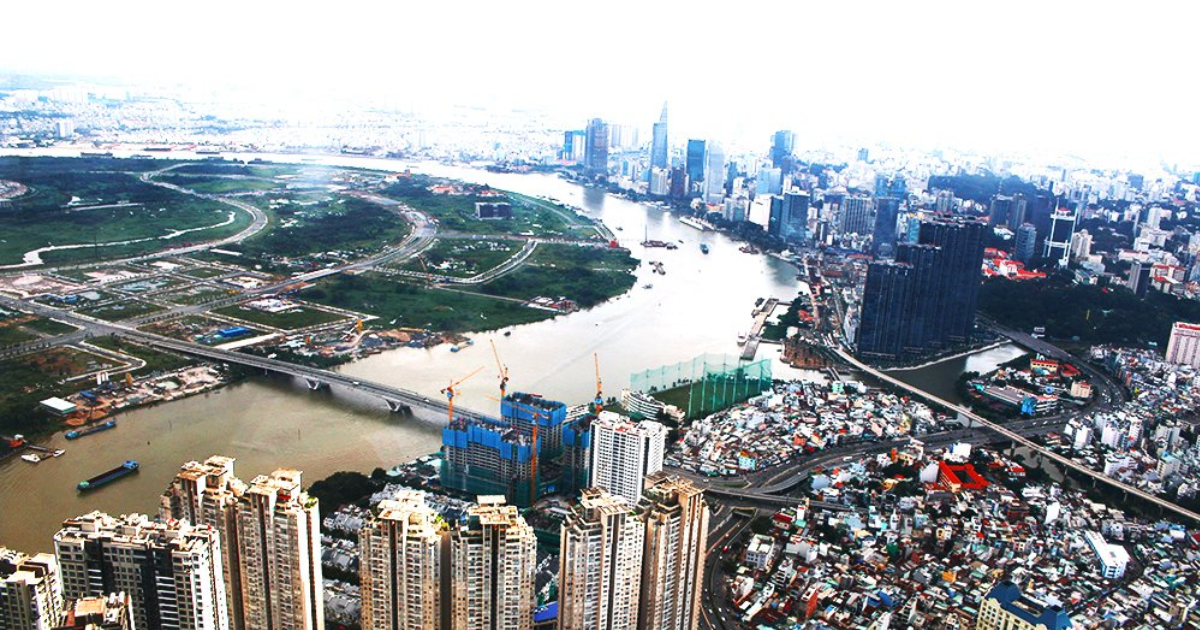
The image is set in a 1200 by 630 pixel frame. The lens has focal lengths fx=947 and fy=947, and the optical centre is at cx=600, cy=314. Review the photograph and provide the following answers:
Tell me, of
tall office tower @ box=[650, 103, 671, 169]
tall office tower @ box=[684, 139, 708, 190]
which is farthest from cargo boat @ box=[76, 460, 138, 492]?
tall office tower @ box=[650, 103, 671, 169]

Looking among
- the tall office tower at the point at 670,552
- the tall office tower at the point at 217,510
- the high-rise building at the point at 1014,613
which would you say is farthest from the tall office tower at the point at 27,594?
the high-rise building at the point at 1014,613

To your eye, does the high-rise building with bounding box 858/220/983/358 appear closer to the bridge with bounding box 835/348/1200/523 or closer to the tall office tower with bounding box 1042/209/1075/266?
the bridge with bounding box 835/348/1200/523

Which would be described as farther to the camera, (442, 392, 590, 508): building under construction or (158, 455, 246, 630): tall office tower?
(442, 392, 590, 508): building under construction

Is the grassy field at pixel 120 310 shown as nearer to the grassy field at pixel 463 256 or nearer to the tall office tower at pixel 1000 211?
the grassy field at pixel 463 256

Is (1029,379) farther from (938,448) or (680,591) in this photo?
(680,591)

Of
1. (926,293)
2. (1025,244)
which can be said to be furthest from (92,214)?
(1025,244)

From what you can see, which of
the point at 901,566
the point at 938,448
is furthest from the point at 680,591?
the point at 938,448
